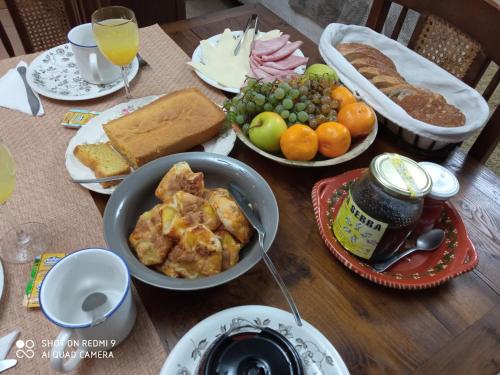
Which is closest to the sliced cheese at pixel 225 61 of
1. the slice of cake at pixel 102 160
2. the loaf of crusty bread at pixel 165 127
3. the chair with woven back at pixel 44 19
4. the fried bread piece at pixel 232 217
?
the loaf of crusty bread at pixel 165 127

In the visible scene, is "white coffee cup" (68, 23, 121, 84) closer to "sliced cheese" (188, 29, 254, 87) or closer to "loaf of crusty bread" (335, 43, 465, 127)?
"sliced cheese" (188, 29, 254, 87)

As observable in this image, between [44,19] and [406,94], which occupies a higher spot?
[406,94]

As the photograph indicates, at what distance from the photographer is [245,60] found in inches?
44.8

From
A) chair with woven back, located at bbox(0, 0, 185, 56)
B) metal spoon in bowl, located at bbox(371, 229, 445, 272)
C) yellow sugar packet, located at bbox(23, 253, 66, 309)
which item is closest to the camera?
yellow sugar packet, located at bbox(23, 253, 66, 309)

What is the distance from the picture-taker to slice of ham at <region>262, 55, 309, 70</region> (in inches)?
43.5

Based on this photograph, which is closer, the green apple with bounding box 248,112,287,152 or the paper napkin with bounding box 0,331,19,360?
the paper napkin with bounding box 0,331,19,360

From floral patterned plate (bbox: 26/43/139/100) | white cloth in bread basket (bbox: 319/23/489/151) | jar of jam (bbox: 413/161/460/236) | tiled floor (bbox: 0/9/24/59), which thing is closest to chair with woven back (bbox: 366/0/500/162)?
white cloth in bread basket (bbox: 319/23/489/151)

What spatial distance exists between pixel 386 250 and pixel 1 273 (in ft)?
2.13

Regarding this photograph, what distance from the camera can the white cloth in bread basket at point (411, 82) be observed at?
2.87 ft

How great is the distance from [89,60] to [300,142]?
0.61 m

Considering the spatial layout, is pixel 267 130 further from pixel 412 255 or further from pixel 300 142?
pixel 412 255

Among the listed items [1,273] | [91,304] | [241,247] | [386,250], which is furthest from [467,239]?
[1,273]

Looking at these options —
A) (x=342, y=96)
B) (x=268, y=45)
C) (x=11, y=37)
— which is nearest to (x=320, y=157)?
(x=342, y=96)

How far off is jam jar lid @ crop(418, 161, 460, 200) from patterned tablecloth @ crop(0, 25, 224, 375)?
1.68 feet
